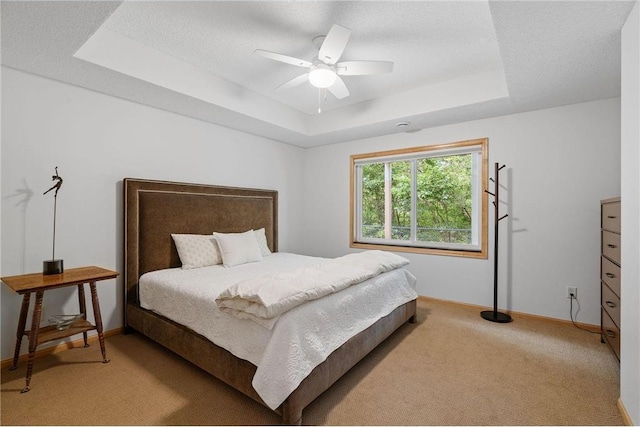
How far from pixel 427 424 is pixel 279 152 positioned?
153 inches

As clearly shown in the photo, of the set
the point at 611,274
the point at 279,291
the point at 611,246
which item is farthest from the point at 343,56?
the point at 611,274

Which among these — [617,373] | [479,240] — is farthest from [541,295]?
[617,373]

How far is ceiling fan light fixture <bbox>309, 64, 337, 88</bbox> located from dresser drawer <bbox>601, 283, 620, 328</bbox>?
8.68 ft

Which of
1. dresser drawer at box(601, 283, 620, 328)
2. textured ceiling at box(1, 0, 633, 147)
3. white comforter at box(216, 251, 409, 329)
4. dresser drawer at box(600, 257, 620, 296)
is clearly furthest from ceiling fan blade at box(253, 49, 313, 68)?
dresser drawer at box(601, 283, 620, 328)

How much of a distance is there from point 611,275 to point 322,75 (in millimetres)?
2739

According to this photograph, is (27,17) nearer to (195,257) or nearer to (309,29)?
(309,29)

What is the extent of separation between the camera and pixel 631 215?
1605 mm

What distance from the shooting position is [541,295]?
10.6 feet

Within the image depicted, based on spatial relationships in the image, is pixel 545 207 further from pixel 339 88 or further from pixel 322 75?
pixel 322 75

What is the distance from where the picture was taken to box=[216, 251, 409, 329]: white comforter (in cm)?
169

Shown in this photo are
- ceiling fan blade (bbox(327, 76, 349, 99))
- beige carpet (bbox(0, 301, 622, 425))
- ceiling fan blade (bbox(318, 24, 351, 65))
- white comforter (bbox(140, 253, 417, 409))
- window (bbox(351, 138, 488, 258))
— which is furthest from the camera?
window (bbox(351, 138, 488, 258))

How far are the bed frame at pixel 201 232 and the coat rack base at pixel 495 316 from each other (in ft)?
2.78

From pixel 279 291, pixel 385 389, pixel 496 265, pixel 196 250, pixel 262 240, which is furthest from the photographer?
pixel 262 240

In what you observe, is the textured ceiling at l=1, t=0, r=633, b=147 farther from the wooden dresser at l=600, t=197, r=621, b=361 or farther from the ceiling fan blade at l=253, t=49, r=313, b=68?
the wooden dresser at l=600, t=197, r=621, b=361
